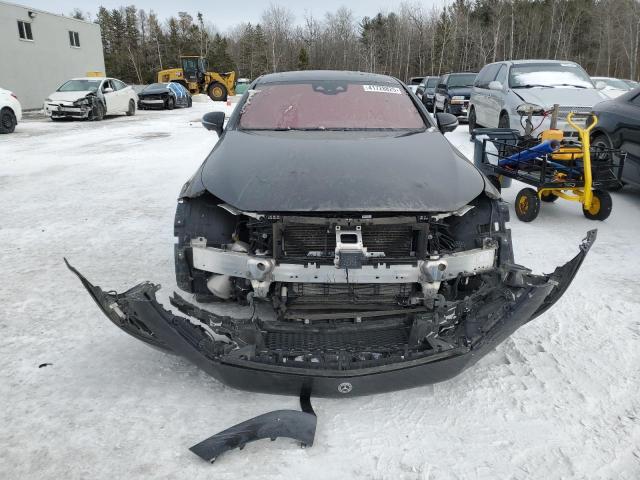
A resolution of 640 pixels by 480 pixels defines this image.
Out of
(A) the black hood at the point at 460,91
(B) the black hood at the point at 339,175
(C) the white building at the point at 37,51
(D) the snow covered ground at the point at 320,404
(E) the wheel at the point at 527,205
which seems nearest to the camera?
(D) the snow covered ground at the point at 320,404

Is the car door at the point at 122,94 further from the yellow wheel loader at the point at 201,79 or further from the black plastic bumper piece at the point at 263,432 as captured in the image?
the black plastic bumper piece at the point at 263,432

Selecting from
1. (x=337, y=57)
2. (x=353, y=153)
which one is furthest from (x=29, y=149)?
(x=337, y=57)

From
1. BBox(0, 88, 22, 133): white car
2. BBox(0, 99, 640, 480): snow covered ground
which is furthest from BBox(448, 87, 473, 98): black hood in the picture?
BBox(0, 88, 22, 133): white car

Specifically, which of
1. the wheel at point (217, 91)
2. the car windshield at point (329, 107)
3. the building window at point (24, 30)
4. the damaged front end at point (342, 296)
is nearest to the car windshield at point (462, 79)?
the car windshield at point (329, 107)

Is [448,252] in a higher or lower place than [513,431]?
higher

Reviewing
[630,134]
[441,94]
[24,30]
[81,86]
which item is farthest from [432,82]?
[24,30]

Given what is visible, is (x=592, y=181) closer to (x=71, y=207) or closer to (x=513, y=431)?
(x=513, y=431)

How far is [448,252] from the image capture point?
2666 millimetres

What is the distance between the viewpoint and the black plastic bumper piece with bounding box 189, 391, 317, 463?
2.03 m

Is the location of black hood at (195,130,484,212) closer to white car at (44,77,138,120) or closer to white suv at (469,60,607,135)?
white suv at (469,60,607,135)

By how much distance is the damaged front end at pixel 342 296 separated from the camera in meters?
2.22

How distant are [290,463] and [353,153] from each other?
181 centimetres

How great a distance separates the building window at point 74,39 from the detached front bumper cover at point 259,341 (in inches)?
1242

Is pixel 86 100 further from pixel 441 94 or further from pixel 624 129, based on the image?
pixel 624 129
